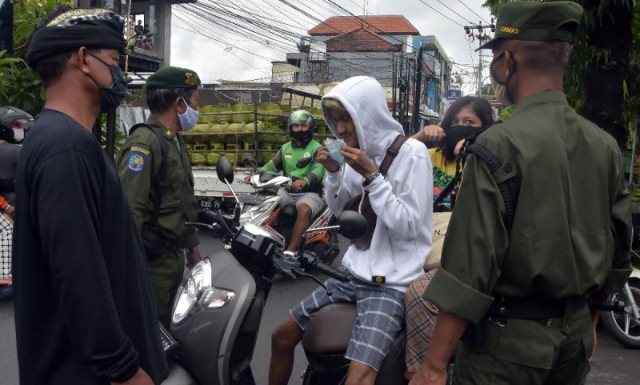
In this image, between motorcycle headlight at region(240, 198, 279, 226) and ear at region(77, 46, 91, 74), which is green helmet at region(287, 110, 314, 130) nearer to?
motorcycle headlight at region(240, 198, 279, 226)

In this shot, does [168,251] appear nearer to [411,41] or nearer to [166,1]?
[166,1]

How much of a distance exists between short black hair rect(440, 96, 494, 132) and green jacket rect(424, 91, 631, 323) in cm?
222

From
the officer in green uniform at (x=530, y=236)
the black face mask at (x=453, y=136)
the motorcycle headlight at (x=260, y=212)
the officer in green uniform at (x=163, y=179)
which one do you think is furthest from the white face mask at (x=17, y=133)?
the officer in green uniform at (x=530, y=236)

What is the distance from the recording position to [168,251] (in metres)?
3.63

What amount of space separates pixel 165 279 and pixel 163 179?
51 cm

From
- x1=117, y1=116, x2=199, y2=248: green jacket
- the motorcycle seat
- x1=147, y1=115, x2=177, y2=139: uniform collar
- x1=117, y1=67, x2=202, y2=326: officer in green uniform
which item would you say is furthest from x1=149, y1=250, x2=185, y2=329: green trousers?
the motorcycle seat

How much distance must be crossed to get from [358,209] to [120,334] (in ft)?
4.91

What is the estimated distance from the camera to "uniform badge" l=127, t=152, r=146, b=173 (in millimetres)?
3426

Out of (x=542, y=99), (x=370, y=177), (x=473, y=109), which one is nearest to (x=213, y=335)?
(x=370, y=177)

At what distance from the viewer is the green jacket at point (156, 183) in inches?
134

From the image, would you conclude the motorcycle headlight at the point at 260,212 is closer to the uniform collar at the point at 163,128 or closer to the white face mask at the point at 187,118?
the white face mask at the point at 187,118

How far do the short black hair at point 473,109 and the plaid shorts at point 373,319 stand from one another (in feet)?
5.54

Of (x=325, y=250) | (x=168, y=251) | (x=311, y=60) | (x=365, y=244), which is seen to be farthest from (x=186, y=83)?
(x=311, y=60)

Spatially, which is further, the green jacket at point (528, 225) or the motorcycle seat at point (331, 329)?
the motorcycle seat at point (331, 329)
